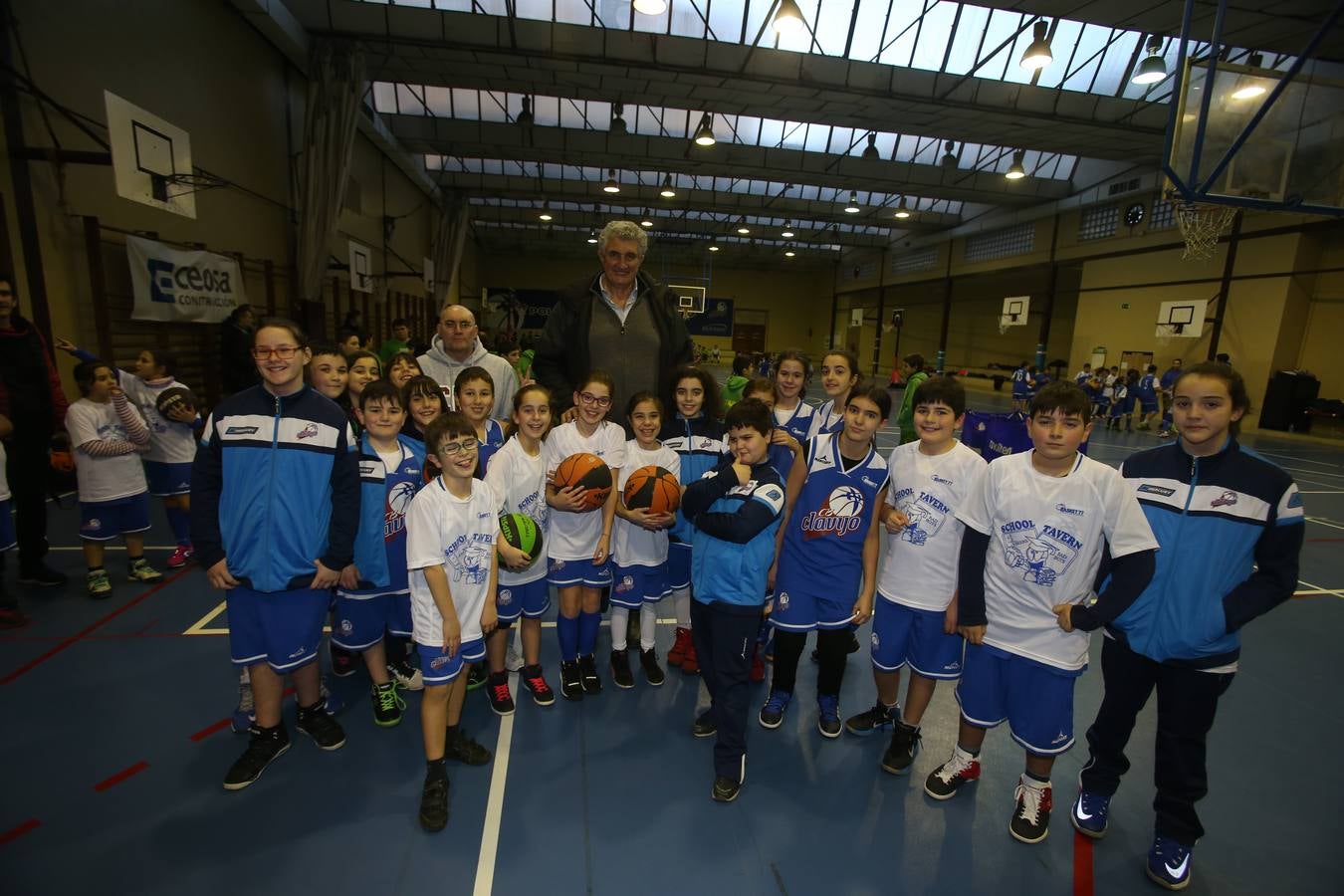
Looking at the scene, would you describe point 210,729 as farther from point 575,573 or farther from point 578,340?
point 578,340

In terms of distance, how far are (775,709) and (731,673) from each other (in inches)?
31.4

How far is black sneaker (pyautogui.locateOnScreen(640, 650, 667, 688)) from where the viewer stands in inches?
141

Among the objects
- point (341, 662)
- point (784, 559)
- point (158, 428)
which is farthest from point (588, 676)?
point (158, 428)

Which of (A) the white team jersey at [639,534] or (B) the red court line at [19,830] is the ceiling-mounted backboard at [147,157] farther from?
(A) the white team jersey at [639,534]

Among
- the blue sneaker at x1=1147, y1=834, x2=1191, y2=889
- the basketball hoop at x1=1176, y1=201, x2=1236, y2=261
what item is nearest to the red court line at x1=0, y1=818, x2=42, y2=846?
the blue sneaker at x1=1147, y1=834, x2=1191, y2=889

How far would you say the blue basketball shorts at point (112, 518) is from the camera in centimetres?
431

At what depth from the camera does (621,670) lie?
3539mm

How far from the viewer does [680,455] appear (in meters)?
3.46

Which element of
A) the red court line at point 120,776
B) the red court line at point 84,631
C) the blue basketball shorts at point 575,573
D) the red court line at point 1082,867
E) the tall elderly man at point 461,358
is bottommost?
the red court line at point 1082,867

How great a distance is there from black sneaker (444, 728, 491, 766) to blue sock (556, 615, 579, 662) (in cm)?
67

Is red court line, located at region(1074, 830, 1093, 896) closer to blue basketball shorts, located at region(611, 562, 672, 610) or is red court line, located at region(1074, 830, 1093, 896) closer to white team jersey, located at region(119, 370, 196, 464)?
blue basketball shorts, located at region(611, 562, 672, 610)

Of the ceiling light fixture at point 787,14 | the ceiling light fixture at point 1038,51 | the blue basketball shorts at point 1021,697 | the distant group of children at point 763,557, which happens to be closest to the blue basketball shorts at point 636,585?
the distant group of children at point 763,557

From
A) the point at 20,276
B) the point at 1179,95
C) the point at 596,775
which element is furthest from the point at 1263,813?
the point at 20,276

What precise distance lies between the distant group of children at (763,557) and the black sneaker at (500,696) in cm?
3
